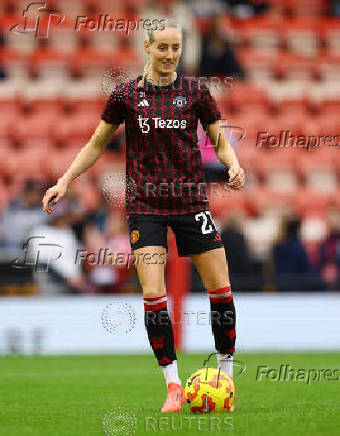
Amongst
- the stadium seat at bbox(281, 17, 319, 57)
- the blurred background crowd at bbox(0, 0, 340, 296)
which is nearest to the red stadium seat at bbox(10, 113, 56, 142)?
the blurred background crowd at bbox(0, 0, 340, 296)

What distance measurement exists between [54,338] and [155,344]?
545cm

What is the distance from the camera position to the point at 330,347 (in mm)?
10469

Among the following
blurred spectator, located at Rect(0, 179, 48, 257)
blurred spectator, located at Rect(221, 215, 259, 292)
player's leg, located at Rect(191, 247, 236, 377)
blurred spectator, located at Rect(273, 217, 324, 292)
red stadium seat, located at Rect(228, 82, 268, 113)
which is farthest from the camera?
red stadium seat, located at Rect(228, 82, 268, 113)

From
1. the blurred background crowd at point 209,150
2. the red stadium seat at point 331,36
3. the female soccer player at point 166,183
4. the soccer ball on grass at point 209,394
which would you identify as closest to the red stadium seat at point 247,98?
the blurred background crowd at point 209,150

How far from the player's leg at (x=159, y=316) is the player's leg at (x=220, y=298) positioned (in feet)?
0.86

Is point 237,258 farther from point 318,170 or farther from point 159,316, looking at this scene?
point 159,316

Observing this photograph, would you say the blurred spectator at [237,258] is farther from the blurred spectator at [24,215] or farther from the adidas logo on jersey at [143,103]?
the adidas logo on jersey at [143,103]

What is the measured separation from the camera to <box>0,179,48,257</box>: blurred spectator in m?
10.9

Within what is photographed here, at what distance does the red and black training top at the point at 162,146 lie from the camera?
203 inches

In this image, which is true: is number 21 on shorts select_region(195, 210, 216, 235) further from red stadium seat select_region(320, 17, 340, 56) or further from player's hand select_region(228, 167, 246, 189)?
red stadium seat select_region(320, 17, 340, 56)

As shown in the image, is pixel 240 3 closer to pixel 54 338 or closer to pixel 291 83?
pixel 291 83

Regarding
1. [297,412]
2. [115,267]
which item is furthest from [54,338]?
[297,412]

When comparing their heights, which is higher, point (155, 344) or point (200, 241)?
point (200, 241)

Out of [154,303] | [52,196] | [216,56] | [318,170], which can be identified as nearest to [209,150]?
[216,56]
